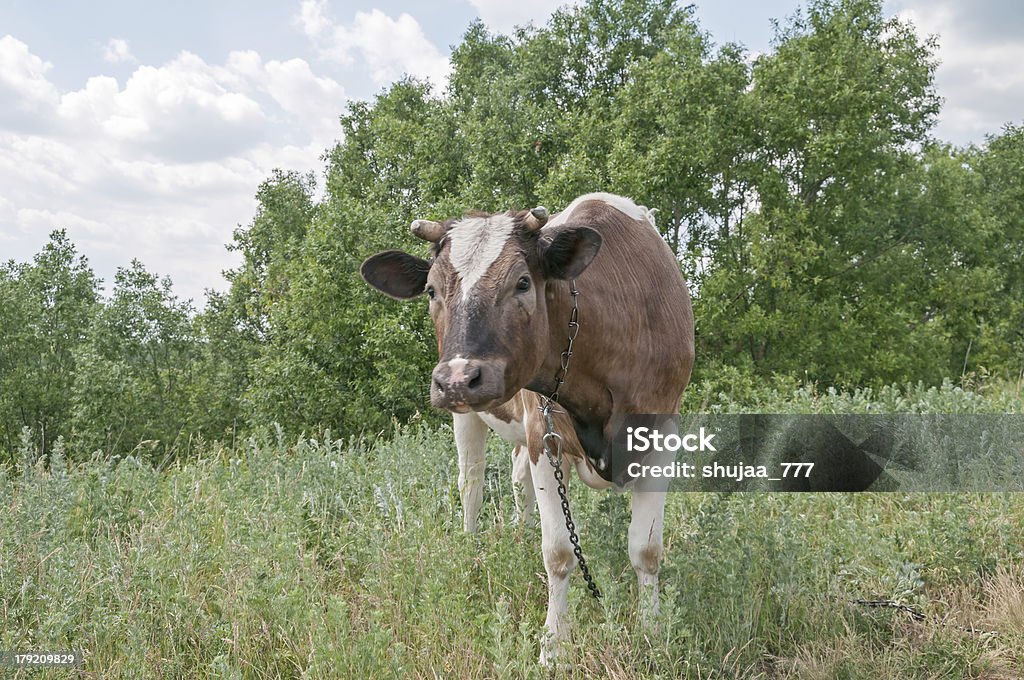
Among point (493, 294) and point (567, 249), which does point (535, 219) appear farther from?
point (493, 294)

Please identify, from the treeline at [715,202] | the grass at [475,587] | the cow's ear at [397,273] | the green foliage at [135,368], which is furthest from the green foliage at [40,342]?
the cow's ear at [397,273]

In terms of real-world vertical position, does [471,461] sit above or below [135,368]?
below

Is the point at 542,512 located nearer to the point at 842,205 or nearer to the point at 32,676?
the point at 32,676

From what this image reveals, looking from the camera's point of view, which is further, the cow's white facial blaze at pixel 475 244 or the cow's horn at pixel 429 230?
the cow's horn at pixel 429 230

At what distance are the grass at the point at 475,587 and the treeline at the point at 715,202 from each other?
10.2 m

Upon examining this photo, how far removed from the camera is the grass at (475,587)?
3.67 metres

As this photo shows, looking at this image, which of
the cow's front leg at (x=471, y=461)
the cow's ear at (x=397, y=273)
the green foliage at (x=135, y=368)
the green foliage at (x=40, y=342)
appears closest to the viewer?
the cow's ear at (x=397, y=273)

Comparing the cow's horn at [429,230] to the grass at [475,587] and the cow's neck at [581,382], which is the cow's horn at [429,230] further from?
the grass at [475,587]

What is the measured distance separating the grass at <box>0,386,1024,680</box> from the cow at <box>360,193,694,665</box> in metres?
0.32

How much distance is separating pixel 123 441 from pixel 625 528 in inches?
1181

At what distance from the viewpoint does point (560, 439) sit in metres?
4.04

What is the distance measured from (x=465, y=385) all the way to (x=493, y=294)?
0.46 m

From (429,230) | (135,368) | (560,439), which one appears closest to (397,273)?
(429,230)

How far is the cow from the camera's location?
312 cm
